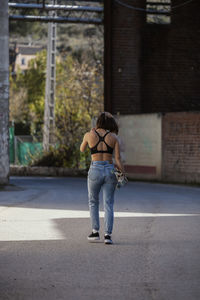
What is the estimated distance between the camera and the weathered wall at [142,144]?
2617cm

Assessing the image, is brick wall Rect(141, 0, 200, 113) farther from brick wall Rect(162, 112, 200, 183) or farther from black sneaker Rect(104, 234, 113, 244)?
black sneaker Rect(104, 234, 113, 244)

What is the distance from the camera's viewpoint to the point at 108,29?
93.7 ft

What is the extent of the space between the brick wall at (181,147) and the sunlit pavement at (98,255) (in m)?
10.3

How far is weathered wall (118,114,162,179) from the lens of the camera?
85.9ft

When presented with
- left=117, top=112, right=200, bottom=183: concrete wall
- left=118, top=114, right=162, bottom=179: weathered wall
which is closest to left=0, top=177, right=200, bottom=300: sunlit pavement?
left=117, top=112, right=200, bottom=183: concrete wall

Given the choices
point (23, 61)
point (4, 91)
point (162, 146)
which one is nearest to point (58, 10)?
point (162, 146)

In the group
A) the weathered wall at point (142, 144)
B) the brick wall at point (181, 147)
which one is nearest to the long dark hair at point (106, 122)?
the brick wall at point (181, 147)

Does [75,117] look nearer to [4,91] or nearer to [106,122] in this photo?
[4,91]

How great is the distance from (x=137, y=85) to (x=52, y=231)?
19625 mm

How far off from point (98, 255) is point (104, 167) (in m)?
1.38

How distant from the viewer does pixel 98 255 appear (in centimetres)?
793

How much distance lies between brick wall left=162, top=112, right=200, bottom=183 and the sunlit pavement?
1034 centimetres

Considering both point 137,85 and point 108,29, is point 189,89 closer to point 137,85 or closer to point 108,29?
point 137,85

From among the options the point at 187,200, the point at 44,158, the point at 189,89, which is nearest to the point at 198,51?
the point at 189,89
